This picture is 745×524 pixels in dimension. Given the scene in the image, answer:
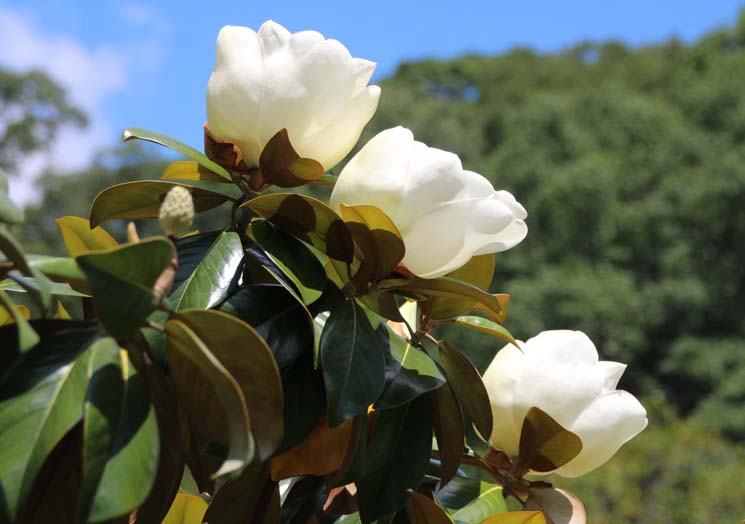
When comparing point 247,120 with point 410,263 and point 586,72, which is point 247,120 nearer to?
point 410,263

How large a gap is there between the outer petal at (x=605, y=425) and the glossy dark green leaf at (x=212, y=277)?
1.00ft

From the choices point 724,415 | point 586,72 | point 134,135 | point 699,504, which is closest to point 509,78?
point 586,72

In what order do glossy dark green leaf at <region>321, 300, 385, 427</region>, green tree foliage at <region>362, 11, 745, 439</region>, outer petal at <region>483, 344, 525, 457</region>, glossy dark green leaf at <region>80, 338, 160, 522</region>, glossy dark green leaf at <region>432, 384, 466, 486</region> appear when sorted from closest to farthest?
glossy dark green leaf at <region>80, 338, 160, 522</region>, glossy dark green leaf at <region>321, 300, 385, 427</region>, glossy dark green leaf at <region>432, 384, 466, 486</region>, outer petal at <region>483, 344, 525, 457</region>, green tree foliage at <region>362, 11, 745, 439</region>

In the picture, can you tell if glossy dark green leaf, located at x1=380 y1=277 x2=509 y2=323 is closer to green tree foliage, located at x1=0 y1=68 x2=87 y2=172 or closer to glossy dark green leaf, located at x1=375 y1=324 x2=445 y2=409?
glossy dark green leaf, located at x1=375 y1=324 x2=445 y2=409

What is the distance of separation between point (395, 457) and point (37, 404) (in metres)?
0.26


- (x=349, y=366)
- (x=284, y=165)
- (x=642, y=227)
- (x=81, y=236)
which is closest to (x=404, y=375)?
(x=349, y=366)

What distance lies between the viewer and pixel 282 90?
60cm

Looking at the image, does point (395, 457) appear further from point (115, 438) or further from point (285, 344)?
point (115, 438)

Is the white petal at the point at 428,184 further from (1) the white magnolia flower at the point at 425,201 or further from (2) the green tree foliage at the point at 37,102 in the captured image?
(2) the green tree foliage at the point at 37,102

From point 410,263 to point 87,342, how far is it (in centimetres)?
22

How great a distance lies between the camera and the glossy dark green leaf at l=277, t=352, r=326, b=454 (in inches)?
21.4

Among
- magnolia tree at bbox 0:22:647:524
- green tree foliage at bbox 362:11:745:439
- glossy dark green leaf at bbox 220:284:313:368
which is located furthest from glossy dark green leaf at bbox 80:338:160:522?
green tree foliage at bbox 362:11:745:439

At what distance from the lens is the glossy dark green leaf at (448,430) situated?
0.62 m

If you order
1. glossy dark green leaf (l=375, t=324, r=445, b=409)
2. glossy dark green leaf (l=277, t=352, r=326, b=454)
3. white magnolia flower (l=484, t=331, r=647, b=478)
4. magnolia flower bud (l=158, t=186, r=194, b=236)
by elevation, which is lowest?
white magnolia flower (l=484, t=331, r=647, b=478)
